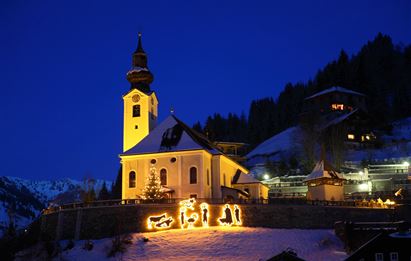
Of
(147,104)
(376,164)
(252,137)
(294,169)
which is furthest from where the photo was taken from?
(252,137)

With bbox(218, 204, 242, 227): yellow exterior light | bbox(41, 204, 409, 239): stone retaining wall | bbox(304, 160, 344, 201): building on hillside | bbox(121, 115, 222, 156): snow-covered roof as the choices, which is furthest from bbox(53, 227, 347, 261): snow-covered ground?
bbox(304, 160, 344, 201): building on hillside

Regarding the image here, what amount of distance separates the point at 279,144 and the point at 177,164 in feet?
194

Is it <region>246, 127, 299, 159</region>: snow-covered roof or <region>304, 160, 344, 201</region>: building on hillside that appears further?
<region>246, 127, 299, 159</region>: snow-covered roof

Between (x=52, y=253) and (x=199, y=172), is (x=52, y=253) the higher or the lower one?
the lower one

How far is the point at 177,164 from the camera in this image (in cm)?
6594

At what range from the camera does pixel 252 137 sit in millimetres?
145875

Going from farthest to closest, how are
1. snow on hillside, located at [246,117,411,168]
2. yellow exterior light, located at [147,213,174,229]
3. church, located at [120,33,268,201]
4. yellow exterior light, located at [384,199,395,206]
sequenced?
snow on hillside, located at [246,117,411,168] < church, located at [120,33,268,201] < yellow exterior light, located at [384,199,395,206] < yellow exterior light, located at [147,213,174,229]

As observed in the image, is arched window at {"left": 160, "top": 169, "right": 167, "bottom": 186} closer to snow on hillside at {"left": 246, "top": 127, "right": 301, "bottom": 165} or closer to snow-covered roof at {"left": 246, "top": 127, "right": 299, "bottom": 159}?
snow on hillside at {"left": 246, "top": 127, "right": 301, "bottom": 165}

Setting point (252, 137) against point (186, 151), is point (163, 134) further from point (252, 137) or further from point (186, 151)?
point (252, 137)

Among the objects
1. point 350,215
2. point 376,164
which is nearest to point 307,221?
point 350,215

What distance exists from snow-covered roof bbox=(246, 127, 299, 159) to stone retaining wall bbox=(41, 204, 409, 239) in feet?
192

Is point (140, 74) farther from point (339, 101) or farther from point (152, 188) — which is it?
point (339, 101)

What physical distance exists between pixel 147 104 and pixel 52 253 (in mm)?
24957

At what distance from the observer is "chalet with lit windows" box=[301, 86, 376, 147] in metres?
108
